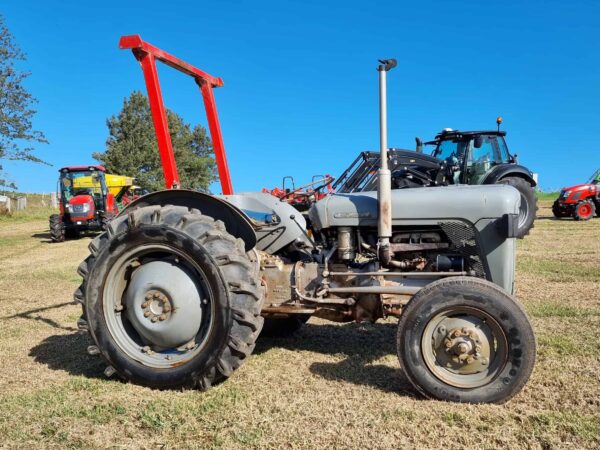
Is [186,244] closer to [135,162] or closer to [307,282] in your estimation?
[307,282]

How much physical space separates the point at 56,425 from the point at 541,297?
16.8 feet

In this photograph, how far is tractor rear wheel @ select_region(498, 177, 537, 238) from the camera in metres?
11.6

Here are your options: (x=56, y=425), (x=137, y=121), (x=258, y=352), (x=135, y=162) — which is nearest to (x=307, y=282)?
(x=258, y=352)

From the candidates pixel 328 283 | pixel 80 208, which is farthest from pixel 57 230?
pixel 328 283

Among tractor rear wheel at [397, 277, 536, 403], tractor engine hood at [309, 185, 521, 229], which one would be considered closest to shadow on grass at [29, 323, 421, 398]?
tractor rear wheel at [397, 277, 536, 403]

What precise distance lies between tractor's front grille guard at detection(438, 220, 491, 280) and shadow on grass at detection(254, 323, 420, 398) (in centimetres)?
91

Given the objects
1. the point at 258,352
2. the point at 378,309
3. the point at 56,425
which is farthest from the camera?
the point at 258,352

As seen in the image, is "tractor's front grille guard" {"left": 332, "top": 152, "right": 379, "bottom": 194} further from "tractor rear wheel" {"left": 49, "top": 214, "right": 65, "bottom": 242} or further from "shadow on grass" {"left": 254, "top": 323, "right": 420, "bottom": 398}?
"tractor rear wheel" {"left": 49, "top": 214, "right": 65, "bottom": 242}

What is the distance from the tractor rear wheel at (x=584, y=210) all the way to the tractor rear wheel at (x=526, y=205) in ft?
20.8

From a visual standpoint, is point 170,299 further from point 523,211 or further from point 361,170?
point 523,211

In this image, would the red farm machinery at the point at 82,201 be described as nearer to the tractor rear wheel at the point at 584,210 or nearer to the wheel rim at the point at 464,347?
the tractor rear wheel at the point at 584,210

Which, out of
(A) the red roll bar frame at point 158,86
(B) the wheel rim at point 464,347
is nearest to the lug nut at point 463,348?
(B) the wheel rim at point 464,347

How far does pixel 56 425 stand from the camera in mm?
2898

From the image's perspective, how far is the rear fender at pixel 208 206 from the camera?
12.2 feet
